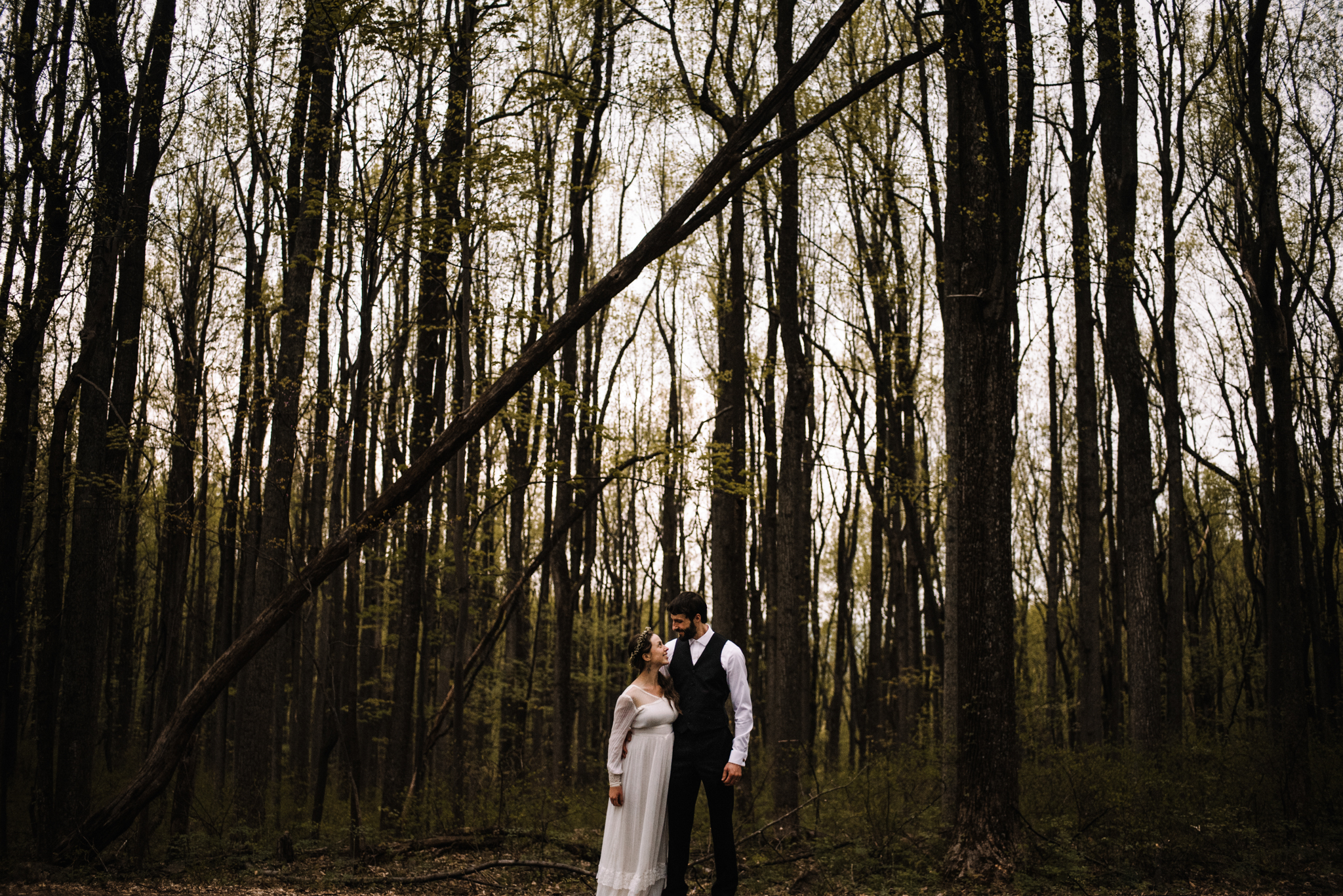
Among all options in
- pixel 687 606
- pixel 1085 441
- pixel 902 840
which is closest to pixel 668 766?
Answer: pixel 687 606

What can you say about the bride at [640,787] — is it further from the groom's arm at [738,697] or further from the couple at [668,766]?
the groom's arm at [738,697]

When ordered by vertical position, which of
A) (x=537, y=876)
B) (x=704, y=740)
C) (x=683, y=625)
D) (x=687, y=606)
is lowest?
(x=537, y=876)

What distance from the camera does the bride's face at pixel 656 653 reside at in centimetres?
505

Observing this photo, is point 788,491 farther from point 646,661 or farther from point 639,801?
point 639,801

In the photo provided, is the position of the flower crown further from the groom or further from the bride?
the groom

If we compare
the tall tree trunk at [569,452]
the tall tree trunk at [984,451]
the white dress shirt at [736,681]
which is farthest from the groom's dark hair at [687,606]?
the tall tree trunk at [569,452]

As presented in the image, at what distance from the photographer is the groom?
491cm

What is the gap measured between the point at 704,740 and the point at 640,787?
43 centimetres

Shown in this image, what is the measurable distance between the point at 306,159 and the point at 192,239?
3.76 m

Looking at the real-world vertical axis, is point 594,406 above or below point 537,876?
above

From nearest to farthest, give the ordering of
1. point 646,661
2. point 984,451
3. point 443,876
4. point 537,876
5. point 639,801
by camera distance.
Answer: point 639,801
point 646,661
point 984,451
point 443,876
point 537,876

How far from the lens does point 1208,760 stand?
36.8ft

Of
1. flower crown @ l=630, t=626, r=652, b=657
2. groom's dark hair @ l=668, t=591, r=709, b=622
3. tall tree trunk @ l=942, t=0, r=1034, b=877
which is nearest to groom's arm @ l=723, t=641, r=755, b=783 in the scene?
groom's dark hair @ l=668, t=591, r=709, b=622

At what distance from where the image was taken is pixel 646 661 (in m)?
5.05
